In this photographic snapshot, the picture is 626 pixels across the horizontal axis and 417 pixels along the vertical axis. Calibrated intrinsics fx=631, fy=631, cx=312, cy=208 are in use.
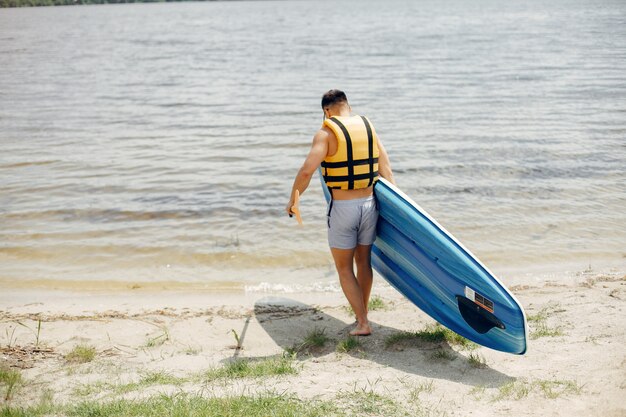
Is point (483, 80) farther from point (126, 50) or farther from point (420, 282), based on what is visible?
point (126, 50)

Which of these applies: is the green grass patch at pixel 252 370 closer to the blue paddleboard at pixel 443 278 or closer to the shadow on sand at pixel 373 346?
the shadow on sand at pixel 373 346

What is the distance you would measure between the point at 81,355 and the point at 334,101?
2877 mm

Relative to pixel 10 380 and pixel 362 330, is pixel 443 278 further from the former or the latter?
pixel 10 380

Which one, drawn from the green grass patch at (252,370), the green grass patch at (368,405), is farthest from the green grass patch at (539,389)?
the green grass patch at (252,370)

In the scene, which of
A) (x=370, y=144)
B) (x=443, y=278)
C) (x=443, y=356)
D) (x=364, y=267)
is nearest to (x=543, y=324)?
(x=443, y=278)

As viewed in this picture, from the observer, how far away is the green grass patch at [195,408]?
12.6 feet

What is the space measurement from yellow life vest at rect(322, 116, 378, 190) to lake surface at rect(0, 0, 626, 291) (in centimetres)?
226

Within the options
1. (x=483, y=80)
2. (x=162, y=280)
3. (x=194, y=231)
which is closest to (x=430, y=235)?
(x=162, y=280)

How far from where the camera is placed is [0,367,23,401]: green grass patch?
439 centimetres

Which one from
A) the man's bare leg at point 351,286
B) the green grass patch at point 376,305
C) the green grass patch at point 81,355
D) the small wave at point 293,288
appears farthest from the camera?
the small wave at point 293,288

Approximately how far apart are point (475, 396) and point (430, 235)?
142 cm

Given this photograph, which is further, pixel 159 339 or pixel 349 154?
pixel 159 339

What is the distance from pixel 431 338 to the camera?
16.9 feet

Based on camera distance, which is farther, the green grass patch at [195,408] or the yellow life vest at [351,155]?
the yellow life vest at [351,155]
